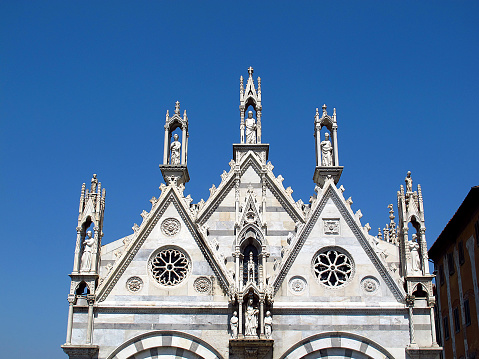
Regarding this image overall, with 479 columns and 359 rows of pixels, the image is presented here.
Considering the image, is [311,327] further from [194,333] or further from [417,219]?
[417,219]

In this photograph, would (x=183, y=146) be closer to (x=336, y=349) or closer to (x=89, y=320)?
(x=89, y=320)

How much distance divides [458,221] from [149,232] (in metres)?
13.6

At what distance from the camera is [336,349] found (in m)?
19.9

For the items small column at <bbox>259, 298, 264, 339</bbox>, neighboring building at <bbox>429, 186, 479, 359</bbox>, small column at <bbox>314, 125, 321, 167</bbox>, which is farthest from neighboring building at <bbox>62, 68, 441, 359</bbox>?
neighboring building at <bbox>429, 186, 479, 359</bbox>

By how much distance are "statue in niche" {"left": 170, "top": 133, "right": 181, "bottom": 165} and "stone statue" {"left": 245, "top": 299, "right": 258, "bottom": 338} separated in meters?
6.45

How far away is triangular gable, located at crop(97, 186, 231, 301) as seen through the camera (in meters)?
20.9

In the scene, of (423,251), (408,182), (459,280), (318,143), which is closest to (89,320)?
(318,143)

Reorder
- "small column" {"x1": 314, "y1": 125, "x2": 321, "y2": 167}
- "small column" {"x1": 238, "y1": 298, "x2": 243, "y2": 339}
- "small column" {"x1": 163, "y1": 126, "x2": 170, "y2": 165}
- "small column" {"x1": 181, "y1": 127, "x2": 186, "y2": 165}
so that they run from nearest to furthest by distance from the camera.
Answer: "small column" {"x1": 238, "y1": 298, "x2": 243, "y2": 339} → "small column" {"x1": 314, "y1": 125, "x2": 321, "y2": 167} → "small column" {"x1": 163, "y1": 126, "x2": 170, "y2": 165} → "small column" {"x1": 181, "y1": 127, "x2": 186, "y2": 165}

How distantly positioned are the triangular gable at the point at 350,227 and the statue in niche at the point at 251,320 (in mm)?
1208

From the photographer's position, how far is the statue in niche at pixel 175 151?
2361 cm

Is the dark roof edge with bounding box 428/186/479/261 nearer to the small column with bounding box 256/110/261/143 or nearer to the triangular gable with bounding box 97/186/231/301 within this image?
the small column with bounding box 256/110/261/143

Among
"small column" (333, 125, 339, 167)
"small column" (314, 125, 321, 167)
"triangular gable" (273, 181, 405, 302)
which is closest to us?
"triangular gable" (273, 181, 405, 302)

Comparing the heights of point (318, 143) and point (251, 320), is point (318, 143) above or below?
Result: above

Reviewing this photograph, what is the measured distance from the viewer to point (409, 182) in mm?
21828
